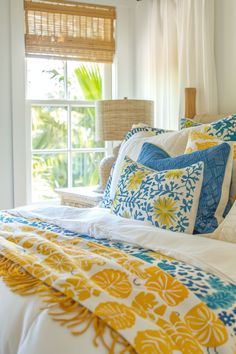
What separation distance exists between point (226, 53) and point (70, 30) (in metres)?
1.25

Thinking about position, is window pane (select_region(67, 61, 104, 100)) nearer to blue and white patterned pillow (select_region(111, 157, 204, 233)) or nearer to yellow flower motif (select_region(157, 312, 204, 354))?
blue and white patterned pillow (select_region(111, 157, 204, 233))

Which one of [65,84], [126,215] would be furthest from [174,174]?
[65,84]

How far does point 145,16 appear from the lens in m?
3.71

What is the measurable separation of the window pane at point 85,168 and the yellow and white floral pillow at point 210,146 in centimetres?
160

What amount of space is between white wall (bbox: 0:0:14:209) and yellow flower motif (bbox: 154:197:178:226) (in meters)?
1.94

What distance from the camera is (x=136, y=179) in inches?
76.2

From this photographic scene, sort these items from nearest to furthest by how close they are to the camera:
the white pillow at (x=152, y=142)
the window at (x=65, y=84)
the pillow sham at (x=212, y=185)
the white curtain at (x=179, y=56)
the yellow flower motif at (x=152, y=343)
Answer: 1. the yellow flower motif at (x=152, y=343)
2. the pillow sham at (x=212, y=185)
3. the white pillow at (x=152, y=142)
4. the white curtain at (x=179, y=56)
5. the window at (x=65, y=84)

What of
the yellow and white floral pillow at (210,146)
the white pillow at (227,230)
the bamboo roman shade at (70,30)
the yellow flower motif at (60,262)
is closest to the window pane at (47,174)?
the bamboo roman shade at (70,30)

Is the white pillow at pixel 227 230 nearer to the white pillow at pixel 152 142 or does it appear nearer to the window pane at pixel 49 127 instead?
the white pillow at pixel 152 142

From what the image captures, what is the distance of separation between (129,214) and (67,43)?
2099mm

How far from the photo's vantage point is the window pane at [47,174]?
11.9 ft

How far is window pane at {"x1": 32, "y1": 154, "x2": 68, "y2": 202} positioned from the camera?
3.62m

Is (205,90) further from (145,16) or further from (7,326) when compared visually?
(7,326)

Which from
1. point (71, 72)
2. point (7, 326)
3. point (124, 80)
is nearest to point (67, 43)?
point (71, 72)
